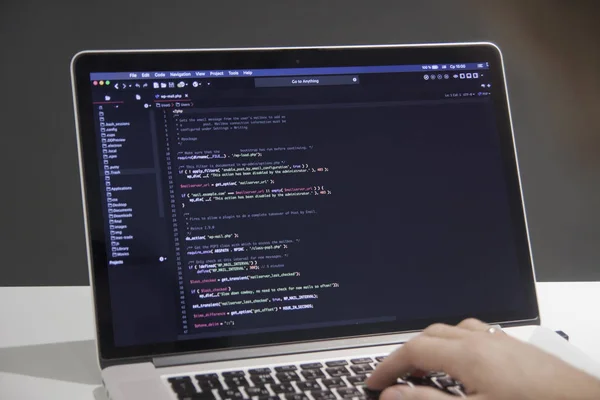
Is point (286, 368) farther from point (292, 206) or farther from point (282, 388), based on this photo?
point (292, 206)

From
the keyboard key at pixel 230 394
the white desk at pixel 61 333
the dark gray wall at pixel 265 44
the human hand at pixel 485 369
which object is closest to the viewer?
the human hand at pixel 485 369

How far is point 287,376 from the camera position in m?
0.74

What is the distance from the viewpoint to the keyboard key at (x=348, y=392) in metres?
0.71

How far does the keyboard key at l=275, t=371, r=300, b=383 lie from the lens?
731 mm

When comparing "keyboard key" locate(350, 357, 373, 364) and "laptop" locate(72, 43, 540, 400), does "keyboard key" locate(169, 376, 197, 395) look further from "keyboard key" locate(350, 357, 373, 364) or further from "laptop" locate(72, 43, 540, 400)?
"keyboard key" locate(350, 357, 373, 364)

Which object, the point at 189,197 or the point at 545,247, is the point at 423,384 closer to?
the point at 189,197

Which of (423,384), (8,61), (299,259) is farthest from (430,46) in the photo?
(8,61)

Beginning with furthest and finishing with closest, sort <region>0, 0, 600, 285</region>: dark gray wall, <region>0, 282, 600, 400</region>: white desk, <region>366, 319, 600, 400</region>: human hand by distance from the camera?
1. <region>0, 0, 600, 285</region>: dark gray wall
2. <region>0, 282, 600, 400</region>: white desk
3. <region>366, 319, 600, 400</region>: human hand

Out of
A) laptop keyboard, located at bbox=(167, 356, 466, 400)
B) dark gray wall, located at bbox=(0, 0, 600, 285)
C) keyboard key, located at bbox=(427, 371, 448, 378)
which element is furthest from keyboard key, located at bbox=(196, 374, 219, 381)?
dark gray wall, located at bbox=(0, 0, 600, 285)

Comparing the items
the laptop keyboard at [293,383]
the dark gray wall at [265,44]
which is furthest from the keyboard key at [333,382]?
the dark gray wall at [265,44]

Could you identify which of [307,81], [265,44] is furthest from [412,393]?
[265,44]

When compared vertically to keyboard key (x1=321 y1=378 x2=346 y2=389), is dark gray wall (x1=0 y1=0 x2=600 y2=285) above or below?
above

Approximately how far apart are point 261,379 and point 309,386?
48 millimetres

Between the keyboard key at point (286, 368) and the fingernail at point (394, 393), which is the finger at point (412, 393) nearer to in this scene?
the fingernail at point (394, 393)
